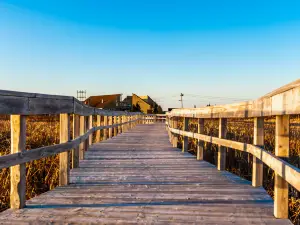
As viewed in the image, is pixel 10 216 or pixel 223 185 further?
pixel 223 185

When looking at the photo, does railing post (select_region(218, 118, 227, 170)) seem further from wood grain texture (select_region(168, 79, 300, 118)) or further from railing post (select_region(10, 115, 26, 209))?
railing post (select_region(10, 115, 26, 209))

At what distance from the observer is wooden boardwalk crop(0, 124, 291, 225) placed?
9.59 ft

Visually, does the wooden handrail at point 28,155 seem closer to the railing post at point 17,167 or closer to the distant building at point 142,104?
the railing post at point 17,167

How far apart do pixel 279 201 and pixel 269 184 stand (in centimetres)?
384

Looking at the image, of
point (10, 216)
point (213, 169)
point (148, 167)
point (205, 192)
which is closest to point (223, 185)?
point (205, 192)

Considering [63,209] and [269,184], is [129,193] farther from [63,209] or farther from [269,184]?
[269,184]

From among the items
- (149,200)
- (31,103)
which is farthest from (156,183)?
(31,103)

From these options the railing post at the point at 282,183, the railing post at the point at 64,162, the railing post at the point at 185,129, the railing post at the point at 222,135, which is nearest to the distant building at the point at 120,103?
the railing post at the point at 185,129

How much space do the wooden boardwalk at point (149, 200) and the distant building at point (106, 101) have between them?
64.0 meters

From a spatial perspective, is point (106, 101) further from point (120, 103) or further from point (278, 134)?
point (278, 134)

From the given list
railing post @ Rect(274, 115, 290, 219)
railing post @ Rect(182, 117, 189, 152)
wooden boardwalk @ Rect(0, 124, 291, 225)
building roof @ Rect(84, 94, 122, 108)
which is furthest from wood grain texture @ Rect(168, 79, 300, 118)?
building roof @ Rect(84, 94, 122, 108)

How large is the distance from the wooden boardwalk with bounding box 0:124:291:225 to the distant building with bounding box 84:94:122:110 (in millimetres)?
64027

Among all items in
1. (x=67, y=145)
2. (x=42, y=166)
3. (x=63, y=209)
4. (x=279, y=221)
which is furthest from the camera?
(x=42, y=166)

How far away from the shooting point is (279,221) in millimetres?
2885
